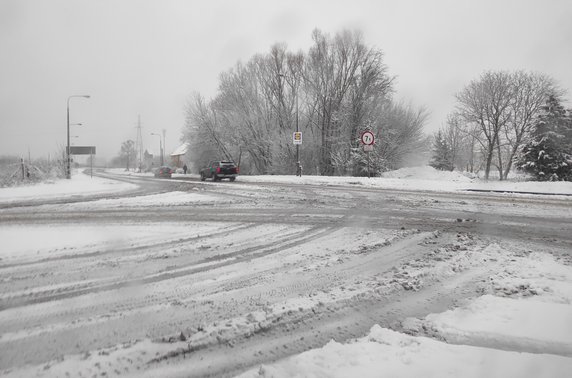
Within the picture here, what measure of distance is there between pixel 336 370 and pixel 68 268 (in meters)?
3.70

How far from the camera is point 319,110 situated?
32.2 metres

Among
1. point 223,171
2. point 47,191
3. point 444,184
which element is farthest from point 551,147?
point 47,191

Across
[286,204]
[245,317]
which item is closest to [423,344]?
[245,317]

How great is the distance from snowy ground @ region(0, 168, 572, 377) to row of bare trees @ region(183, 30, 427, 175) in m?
24.0

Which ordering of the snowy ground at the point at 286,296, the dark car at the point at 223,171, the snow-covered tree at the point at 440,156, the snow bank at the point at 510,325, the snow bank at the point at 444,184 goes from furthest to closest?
the snow-covered tree at the point at 440,156 < the dark car at the point at 223,171 < the snow bank at the point at 444,184 < the snow bank at the point at 510,325 < the snowy ground at the point at 286,296

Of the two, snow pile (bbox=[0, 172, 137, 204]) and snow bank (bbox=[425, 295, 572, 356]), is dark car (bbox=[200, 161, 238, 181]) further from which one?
snow bank (bbox=[425, 295, 572, 356])

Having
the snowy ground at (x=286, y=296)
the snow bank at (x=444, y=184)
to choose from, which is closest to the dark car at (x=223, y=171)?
the snow bank at (x=444, y=184)

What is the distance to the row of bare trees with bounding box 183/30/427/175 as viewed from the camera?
3012cm

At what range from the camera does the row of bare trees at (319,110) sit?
1186 inches

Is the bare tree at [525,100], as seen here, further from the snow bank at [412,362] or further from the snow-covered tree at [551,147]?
the snow bank at [412,362]

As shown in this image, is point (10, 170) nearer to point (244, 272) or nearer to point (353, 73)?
point (244, 272)

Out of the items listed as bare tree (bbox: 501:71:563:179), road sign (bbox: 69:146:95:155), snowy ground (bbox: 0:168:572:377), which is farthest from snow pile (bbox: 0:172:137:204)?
bare tree (bbox: 501:71:563:179)

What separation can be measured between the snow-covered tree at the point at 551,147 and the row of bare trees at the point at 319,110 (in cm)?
943

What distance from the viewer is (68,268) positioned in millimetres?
4078
